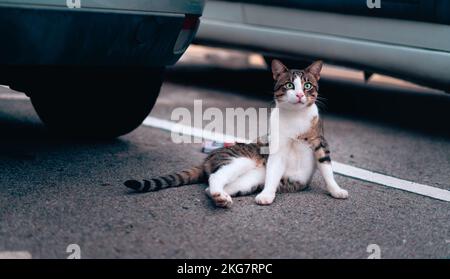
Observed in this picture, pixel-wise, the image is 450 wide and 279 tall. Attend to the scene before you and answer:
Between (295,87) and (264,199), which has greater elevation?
(295,87)

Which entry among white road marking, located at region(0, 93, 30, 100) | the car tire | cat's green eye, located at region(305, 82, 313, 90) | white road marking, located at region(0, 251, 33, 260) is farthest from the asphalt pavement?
cat's green eye, located at region(305, 82, 313, 90)

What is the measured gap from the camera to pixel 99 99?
3.78 m

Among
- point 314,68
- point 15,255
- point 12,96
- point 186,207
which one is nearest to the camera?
point 15,255

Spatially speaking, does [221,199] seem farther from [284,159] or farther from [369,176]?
[369,176]

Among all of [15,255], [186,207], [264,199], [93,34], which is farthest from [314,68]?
[15,255]

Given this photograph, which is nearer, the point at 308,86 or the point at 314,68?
the point at 308,86

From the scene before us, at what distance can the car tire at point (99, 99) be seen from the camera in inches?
145

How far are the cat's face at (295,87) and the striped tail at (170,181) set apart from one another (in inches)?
20.9

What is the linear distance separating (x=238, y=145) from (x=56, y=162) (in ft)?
3.22

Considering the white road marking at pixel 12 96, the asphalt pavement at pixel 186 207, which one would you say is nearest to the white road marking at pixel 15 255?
the asphalt pavement at pixel 186 207

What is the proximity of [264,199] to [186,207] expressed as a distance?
0.36 metres

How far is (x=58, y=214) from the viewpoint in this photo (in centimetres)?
274
